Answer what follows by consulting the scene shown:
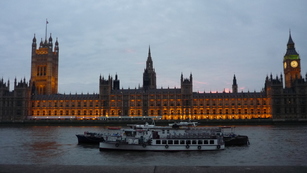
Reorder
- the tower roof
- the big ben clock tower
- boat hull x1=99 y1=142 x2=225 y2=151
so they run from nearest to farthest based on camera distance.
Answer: boat hull x1=99 y1=142 x2=225 y2=151
the big ben clock tower
the tower roof

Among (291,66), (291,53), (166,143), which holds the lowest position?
(166,143)

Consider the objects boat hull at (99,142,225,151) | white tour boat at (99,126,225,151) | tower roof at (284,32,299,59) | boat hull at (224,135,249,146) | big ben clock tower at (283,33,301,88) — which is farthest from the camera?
tower roof at (284,32,299,59)

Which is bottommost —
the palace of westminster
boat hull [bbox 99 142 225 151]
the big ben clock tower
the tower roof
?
boat hull [bbox 99 142 225 151]

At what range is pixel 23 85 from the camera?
150500 millimetres

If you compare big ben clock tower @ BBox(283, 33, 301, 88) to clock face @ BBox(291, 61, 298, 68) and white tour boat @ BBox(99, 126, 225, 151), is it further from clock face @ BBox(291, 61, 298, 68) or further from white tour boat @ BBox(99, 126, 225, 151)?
white tour boat @ BBox(99, 126, 225, 151)

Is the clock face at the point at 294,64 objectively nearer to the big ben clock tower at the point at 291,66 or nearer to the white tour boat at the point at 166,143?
the big ben clock tower at the point at 291,66

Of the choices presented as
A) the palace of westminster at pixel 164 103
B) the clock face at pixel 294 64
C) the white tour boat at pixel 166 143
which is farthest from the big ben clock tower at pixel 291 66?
the white tour boat at pixel 166 143

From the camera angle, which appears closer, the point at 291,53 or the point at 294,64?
the point at 294,64

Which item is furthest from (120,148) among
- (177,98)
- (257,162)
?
(177,98)

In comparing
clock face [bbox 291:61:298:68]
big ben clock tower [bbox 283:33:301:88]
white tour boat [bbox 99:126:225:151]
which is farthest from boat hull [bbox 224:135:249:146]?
clock face [bbox 291:61:298:68]

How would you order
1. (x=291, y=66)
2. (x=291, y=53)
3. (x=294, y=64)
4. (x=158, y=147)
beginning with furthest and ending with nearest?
(x=291, y=53) < (x=294, y=64) < (x=291, y=66) < (x=158, y=147)

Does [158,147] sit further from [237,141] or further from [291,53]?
[291,53]

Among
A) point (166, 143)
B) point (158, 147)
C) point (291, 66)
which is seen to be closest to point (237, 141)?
point (166, 143)

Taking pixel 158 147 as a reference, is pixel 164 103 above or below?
above
